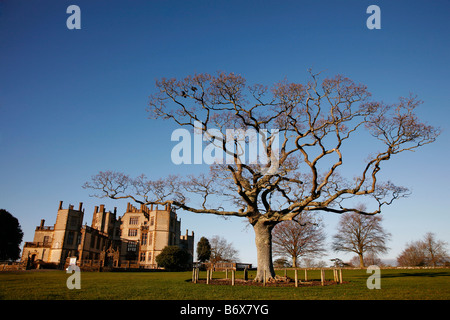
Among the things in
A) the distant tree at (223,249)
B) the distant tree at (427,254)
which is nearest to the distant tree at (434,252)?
the distant tree at (427,254)

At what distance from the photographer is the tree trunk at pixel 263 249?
58.6 ft

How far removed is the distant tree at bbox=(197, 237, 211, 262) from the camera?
68.8m

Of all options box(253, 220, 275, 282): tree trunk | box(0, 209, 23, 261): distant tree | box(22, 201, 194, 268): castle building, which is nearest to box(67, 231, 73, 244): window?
box(22, 201, 194, 268): castle building

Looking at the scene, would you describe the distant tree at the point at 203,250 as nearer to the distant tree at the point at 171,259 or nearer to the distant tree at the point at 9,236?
the distant tree at the point at 171,259

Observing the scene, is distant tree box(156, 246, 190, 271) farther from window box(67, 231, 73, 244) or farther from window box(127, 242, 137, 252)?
window box(67, 231, 73, 244)

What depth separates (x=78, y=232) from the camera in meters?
53.4

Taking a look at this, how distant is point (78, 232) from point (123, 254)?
30.2 feet

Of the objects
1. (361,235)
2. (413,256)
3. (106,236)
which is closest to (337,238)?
(361,235)

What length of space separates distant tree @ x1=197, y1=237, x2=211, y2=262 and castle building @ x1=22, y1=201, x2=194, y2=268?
39.1 ft

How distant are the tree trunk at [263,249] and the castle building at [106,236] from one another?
33844 mm

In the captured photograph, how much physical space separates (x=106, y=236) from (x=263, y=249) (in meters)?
48.3

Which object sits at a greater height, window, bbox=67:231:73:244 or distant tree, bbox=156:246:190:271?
window, bbox=67:231:73:244

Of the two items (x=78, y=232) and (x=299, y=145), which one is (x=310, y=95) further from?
(x=78, y=232)
